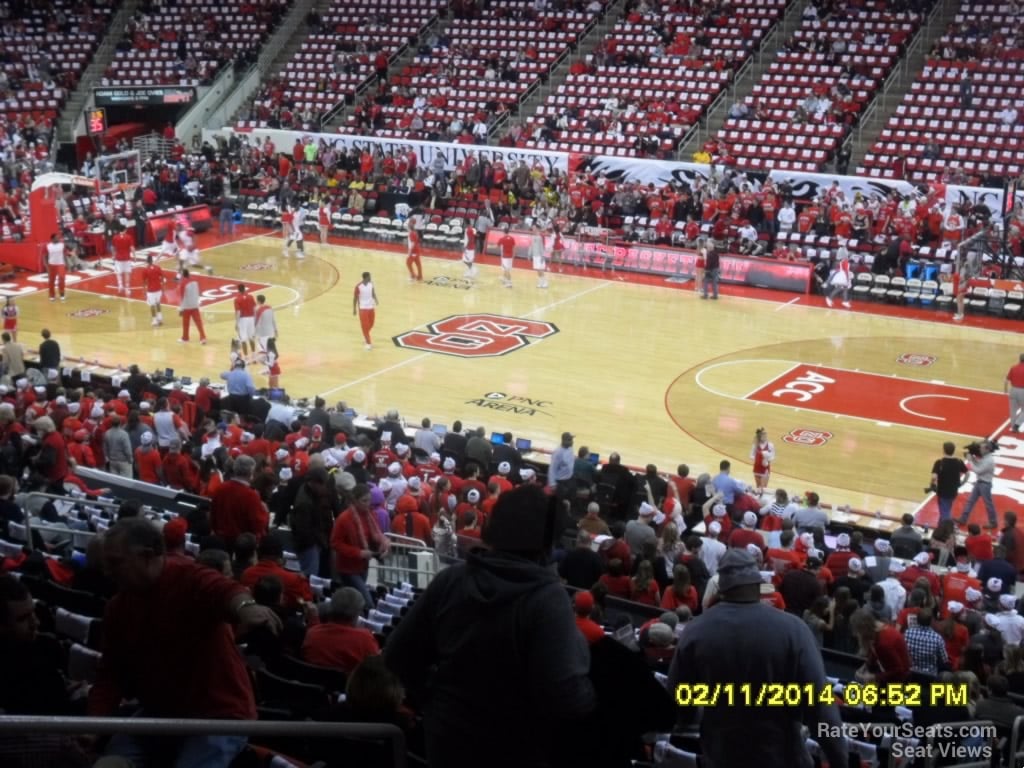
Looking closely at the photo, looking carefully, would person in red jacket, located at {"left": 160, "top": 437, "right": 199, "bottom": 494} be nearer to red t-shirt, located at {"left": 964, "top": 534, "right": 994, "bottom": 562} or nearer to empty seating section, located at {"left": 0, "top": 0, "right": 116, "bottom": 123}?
red t-shirt, located at {"left": 964, "top": 534, "right": 994, "bottom": 562}

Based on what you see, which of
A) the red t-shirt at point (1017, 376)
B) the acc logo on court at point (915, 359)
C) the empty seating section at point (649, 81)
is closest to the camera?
the red t-shirt at point (1017, 376)

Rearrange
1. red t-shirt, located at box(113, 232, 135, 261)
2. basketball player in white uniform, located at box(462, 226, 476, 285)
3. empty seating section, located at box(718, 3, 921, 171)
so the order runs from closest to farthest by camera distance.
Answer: red t-shirt, located at box(113, 232, 135, 261)
basketball player in white uniform, located at box(462, 226, 476, 285)
empty seating section, located at box(718, 3, 921, 171)

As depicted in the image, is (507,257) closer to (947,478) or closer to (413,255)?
(413,255)

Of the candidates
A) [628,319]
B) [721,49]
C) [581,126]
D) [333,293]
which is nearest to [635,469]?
[628,319]

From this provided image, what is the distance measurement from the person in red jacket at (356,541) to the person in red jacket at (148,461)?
16.4 ft

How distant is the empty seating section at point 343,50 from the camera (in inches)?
1644

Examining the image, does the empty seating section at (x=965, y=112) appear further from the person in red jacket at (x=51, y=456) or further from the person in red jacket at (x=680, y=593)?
the person in red jacket at (x=51, y=456)

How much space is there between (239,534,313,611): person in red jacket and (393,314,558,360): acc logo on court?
50.3 feet

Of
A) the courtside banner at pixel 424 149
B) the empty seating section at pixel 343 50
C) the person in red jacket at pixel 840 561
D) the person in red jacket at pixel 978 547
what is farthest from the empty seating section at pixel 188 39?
the person in red jacket at pixel 840 561

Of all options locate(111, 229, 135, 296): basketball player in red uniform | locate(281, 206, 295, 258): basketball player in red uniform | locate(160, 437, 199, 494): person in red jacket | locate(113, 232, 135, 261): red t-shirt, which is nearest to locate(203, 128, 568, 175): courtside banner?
locate(281, 206, 295, 258): basketball player in red uniform

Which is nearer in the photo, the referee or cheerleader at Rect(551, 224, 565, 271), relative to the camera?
the referee

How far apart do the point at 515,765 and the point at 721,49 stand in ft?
118

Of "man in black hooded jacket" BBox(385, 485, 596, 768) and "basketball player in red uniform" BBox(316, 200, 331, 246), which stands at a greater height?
"man in black hooded jacket" BBox(385, 485, 596, 768)

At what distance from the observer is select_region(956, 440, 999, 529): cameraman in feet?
54.6
